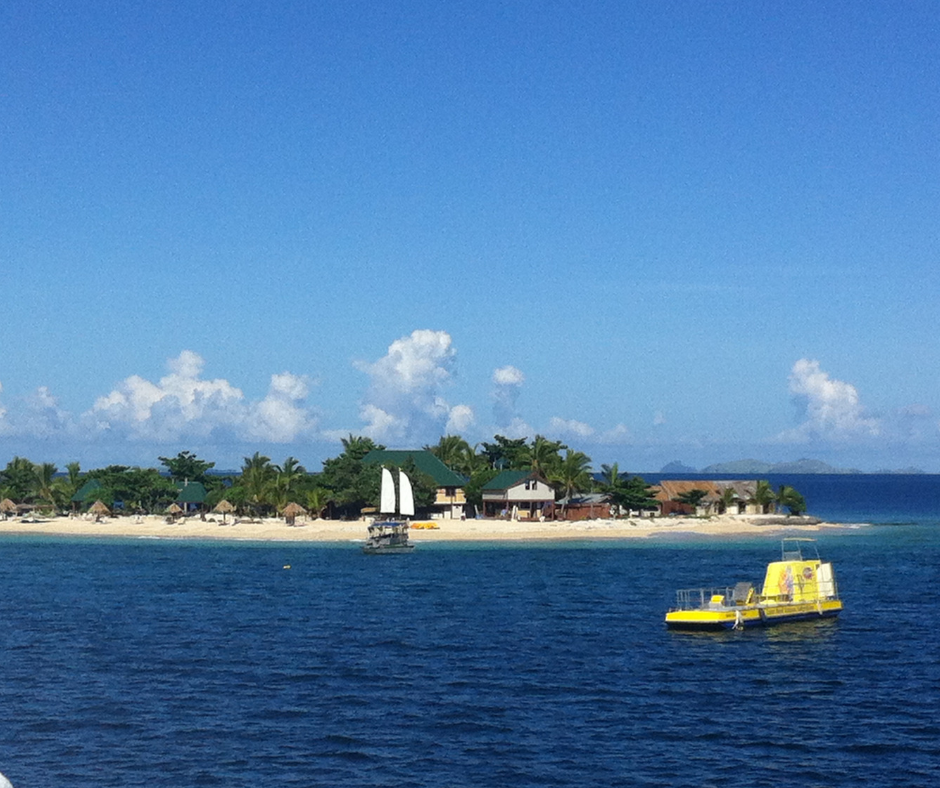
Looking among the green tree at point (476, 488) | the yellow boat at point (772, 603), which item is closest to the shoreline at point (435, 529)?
the green tree at point (476, 488)

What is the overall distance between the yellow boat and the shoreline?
58913mm

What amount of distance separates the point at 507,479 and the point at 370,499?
19106 millimetres

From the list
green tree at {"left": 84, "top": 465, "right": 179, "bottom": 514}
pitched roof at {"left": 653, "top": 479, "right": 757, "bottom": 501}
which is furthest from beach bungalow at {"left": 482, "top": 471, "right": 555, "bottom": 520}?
green tree at {"left": 84, "top": 465, "right": 179, "bottom": 514}

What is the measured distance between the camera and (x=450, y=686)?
147 ft

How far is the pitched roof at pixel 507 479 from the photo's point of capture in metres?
146

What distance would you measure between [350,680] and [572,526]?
91.7 m

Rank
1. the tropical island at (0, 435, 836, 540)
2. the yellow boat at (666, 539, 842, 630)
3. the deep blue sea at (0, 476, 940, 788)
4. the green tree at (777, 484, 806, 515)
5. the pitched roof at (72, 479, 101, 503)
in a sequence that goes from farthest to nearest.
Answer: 1. the green tree at (777, 484, 806, 515)
2. the pitched roof at (72, 479, 101, 503)
3. the tropical island at (0, 435, 836, 540)
4. the yellow boat at (666, 539, 842, 630)
5. the deep blue sea at (0, 476, 940, 788)

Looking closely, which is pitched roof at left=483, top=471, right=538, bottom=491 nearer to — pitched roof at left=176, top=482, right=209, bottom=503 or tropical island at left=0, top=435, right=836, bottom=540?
tropical island at left=0, top=435, right=836, bottom=540

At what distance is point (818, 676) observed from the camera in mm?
47562

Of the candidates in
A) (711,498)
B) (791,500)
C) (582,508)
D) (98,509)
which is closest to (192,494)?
(98,509)

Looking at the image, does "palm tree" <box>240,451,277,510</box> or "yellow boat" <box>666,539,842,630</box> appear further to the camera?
"palm tree" <box>240,451,277,510</box>

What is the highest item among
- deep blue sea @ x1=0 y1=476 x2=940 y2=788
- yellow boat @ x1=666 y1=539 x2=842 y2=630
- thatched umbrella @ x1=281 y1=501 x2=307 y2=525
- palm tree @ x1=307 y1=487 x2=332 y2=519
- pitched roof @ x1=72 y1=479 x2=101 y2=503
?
pitched roof @ x1=72 y1=479 x2=101 y2=503

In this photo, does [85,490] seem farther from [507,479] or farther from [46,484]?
[507,479]

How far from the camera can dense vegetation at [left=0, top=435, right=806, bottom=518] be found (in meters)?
143
